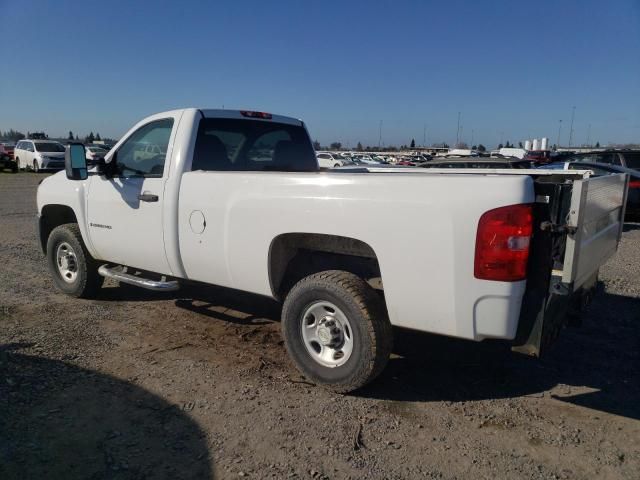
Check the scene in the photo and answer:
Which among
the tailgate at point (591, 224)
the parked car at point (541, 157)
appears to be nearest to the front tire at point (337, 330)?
the tailgate at point (591, 224)

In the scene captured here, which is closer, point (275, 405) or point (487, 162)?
point (275, 405)

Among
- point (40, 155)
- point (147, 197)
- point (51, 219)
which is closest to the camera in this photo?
point (147, 197)

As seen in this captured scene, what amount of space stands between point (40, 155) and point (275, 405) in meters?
30.5

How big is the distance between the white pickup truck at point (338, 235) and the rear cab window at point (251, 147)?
0.01 meters

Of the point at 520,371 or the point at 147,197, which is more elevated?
the point at 147,197

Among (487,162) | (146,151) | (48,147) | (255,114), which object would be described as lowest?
(48,147)

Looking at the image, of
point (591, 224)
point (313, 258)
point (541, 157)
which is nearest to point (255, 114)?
point (313, 258)

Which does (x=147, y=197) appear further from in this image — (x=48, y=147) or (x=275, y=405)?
(x=48, y=147)

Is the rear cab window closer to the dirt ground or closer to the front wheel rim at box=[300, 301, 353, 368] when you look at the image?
the dirt ground

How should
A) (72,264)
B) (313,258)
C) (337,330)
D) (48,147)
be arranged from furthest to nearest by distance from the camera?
(48,147)
(72,264)
(313,258)
(337,330)

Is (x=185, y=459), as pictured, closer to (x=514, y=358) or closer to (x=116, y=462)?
(x=116, y=462)

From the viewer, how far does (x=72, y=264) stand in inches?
233

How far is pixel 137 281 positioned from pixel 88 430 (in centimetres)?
184

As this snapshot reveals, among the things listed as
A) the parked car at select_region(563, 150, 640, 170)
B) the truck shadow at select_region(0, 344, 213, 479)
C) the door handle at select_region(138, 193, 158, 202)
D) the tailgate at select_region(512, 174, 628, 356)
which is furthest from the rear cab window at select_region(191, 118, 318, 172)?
the parked car at select_region(563, 150, 640, 170)
